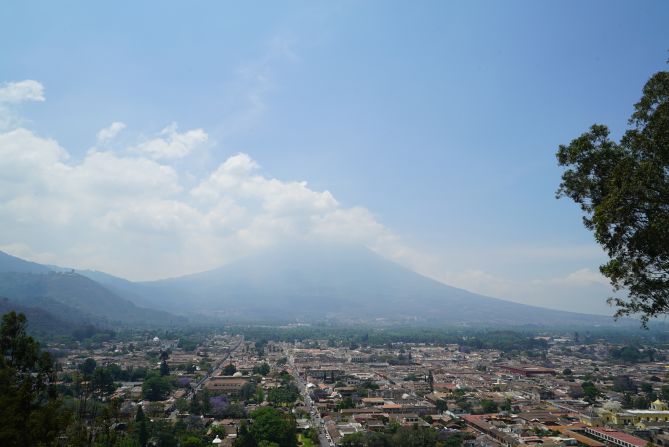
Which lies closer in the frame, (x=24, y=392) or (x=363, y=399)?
(x=24, y=392)

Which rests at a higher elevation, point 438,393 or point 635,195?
point 635,195

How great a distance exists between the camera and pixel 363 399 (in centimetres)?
2488

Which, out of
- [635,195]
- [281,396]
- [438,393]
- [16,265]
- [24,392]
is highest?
[16,265]

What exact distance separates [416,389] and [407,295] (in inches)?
5280

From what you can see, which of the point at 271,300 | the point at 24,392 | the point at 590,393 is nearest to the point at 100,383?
the point at 24,392

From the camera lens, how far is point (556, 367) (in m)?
41.1

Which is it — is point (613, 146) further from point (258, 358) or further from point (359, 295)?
point (359, 295)

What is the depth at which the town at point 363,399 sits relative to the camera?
1678 centimetres

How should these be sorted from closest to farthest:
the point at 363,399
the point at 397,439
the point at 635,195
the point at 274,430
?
the point at 635,195, the point at 397,439, the point at 274,430, the point at 363,399

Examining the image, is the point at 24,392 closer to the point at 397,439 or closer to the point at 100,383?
the point at 397,439

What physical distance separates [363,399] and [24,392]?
20.9 meters

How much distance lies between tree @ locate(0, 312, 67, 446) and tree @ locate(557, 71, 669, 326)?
687 centimetres

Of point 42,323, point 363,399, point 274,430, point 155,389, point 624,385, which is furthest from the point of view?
point 42,323

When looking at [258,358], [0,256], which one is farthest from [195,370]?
[0,256]
